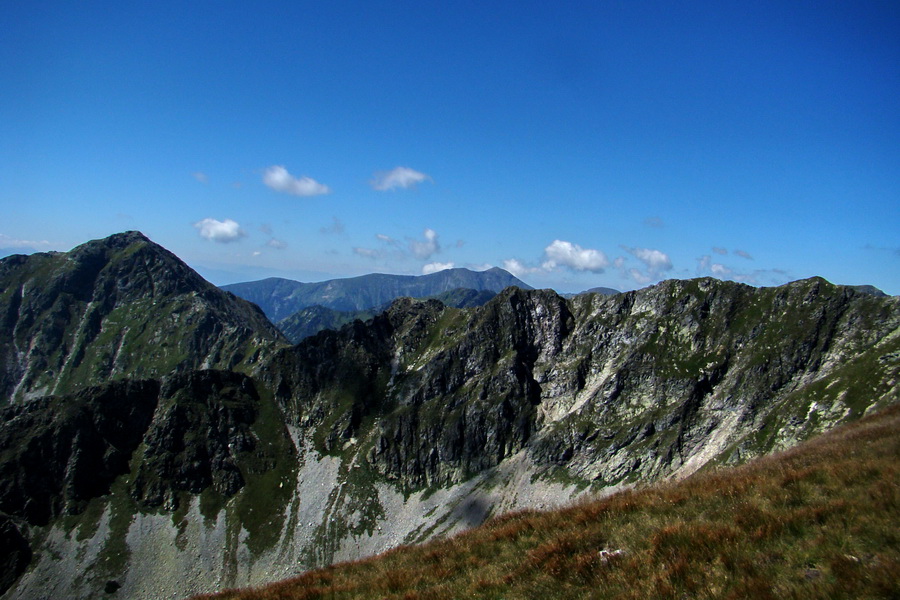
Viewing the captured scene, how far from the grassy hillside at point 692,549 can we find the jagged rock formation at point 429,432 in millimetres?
118657

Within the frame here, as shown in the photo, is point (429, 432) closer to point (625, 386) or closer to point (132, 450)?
point (625, 386)

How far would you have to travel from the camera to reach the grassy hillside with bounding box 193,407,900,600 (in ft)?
32.8

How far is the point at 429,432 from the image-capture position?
174000 millimetres

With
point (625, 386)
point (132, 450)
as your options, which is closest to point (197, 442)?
point (132, 450)

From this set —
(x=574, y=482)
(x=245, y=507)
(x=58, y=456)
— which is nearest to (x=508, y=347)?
(x=574, y=482)

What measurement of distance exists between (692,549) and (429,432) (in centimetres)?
16847

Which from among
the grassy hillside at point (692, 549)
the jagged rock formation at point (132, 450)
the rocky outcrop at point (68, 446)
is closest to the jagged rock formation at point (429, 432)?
the rocky outcrop at point (68, 446)

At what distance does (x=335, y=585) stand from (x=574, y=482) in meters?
141

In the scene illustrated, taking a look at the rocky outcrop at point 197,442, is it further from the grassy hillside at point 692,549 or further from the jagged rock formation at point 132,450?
the grassy hillside at point 692,549

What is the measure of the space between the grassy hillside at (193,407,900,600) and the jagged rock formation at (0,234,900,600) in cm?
11866

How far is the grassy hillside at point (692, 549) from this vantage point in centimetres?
1001

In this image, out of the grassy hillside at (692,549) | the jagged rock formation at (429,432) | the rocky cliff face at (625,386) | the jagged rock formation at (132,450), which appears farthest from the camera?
the jagged rock formation at (132,450)

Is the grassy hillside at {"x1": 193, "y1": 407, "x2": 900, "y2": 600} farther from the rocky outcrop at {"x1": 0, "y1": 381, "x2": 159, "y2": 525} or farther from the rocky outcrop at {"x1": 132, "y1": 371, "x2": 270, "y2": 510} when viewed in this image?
the rocky outcrop at {"x1": 0, "y1": 381, "x2": 159, "y2": 525}

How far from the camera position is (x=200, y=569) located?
136 m
